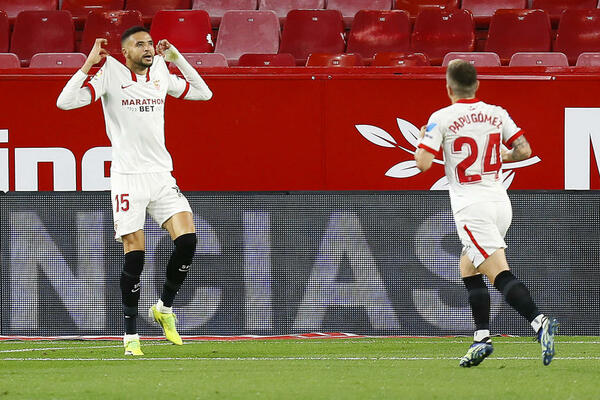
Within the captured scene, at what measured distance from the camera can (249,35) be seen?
45.8 feet

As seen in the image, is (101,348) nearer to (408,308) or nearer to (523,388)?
(408,308)

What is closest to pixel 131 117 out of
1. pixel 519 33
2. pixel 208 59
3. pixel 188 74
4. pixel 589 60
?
pixel 188 74

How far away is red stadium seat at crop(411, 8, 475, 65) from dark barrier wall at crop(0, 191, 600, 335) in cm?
399

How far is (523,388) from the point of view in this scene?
596 centimetres

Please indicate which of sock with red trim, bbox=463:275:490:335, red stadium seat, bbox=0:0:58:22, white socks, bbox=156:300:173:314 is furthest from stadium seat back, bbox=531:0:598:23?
sock with red trim, bbox=463:275:490:335

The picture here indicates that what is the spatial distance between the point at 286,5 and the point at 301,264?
5882 millimetres

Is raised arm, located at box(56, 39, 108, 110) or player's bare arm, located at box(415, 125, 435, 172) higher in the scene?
raised arm, located at box(56, 39, 108, 110)

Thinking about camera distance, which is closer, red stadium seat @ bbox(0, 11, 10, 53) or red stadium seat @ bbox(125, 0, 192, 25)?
red stadium seat @ bbox(0, 11, 10, 53)

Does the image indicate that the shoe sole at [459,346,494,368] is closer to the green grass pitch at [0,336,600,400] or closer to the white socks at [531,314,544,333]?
the green grass pitch at [0,336,600,400]

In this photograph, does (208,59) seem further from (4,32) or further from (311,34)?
(4,32)

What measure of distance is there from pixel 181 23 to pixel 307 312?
5.19 meters

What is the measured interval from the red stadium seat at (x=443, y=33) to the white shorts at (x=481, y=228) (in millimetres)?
6737

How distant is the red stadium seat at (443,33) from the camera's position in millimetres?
13586

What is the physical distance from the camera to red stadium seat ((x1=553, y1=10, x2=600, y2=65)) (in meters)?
Answer: 13.2
